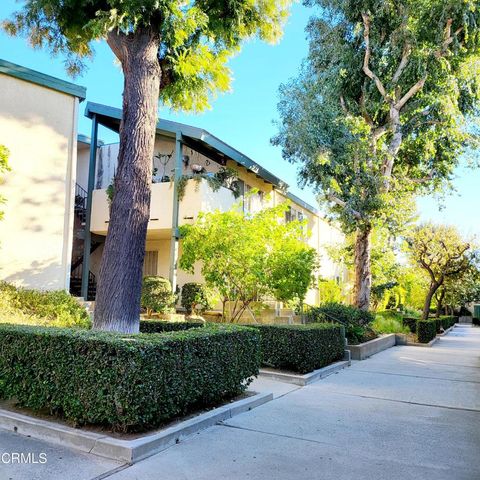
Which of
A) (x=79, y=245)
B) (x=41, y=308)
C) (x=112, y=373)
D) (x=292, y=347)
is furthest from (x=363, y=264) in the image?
(x=112, y=373)

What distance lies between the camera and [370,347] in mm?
13383

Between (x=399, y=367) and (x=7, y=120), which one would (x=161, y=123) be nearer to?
(x=7, y=120)

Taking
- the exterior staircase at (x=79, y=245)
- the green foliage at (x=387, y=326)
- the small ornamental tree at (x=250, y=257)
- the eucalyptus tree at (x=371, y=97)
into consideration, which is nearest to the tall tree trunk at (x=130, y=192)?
the small ornamental tree at (x=250, y=257)

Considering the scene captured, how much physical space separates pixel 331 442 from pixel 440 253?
1776 cm

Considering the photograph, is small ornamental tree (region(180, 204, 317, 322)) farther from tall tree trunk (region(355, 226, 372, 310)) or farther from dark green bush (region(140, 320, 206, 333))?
tall tree trunk (region(355, 226, 372, 310))

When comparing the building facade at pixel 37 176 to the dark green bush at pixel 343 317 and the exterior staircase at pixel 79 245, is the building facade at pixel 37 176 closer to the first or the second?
the exterior staircase at pixel 79 245

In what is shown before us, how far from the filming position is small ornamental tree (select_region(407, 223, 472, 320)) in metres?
20.4

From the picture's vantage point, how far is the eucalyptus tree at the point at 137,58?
674cm

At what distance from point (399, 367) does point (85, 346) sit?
8.88 metres

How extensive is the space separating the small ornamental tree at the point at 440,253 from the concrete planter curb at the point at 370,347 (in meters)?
5.60

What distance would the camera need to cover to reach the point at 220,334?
239 inches

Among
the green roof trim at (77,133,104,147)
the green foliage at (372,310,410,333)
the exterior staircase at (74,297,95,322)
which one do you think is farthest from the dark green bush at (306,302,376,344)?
the green roof trim at (77,133,104,147)

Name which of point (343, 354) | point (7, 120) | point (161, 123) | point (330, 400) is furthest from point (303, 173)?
point (330, 400)

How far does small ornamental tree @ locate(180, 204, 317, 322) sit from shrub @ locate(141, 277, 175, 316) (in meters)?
1.67
